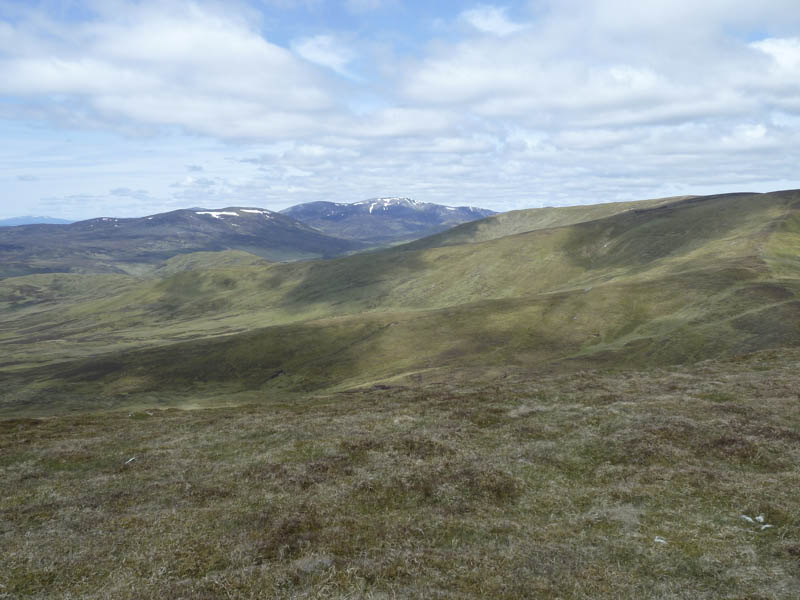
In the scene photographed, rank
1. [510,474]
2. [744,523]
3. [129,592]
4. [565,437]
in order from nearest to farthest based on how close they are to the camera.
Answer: [129,592]
[744,523]
[510,474]
[565,437]

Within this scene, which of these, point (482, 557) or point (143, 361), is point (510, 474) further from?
point (143, 361)

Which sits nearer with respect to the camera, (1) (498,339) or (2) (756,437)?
(2) (756,437)

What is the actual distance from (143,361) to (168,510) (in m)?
163

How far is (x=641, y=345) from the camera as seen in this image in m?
111

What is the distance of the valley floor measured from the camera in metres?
17.2

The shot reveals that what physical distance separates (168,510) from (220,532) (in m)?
4.86

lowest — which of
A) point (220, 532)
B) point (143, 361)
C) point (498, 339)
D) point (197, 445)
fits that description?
point (143, 361)

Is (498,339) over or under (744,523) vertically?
under

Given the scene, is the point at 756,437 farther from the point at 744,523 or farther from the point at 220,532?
the point at 220,532

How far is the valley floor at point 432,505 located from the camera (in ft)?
56.4

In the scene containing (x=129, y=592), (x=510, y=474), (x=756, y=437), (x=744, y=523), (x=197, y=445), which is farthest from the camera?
(x=197, y=445)

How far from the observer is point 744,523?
2088 cm

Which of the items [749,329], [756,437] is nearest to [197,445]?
[756,437]

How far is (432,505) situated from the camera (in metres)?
24.4
